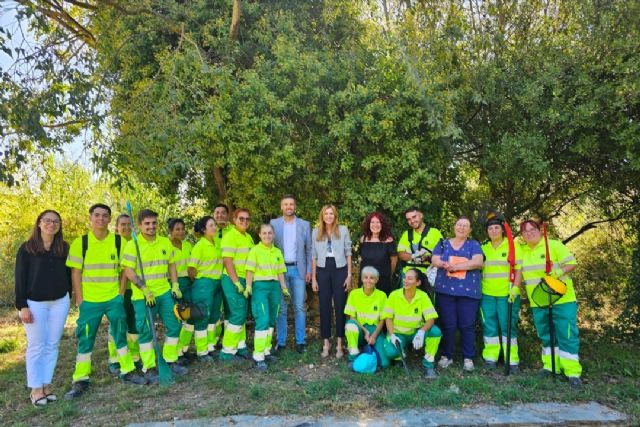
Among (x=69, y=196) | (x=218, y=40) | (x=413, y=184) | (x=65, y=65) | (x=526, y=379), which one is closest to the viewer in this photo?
(x=526, y=379)

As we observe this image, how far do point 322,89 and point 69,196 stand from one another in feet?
36.7

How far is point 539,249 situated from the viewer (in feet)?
18.8

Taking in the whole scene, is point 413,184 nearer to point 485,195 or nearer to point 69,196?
point 485,195

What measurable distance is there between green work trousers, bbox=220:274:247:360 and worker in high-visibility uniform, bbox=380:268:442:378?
73.9 inches

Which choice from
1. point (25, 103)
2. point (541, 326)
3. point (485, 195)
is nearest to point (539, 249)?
point (541, 326)

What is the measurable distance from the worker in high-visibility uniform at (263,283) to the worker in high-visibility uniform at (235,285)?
0.75 feet

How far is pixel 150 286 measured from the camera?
18.9 feet

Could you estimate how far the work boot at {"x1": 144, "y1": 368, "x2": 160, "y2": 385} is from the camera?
222 inches

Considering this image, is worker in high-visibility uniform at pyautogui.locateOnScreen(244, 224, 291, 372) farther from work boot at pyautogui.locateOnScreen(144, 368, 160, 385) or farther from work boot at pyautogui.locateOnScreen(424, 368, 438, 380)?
work boot at pyautogui.locateOnScreen(424, 368, 438, 380)

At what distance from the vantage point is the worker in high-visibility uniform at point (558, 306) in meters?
5.50

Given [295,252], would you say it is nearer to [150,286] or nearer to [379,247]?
[379,247]

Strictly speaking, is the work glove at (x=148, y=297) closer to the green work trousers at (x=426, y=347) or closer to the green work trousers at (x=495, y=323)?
the green work trousers at (x=426, y=347)

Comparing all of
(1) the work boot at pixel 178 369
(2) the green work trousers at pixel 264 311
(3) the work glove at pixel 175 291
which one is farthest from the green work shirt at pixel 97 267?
(2) the green work trousers at pixel 264 311

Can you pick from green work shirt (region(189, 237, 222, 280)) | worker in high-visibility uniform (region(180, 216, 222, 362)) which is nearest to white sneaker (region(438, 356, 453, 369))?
worker in high-visibility uniform (region(180, 216, 222, 362))
